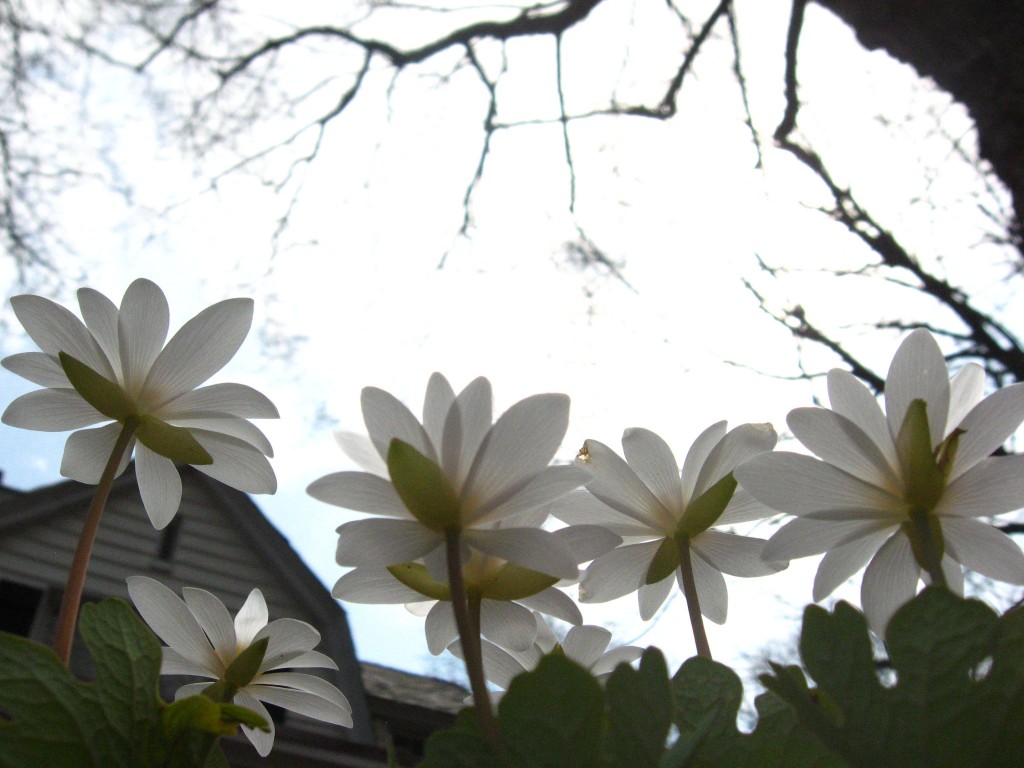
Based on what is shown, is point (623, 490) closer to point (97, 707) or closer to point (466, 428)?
point (466, 428)

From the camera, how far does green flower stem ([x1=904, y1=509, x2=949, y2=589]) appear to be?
362 millimetres

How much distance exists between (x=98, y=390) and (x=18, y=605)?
23.6 ft

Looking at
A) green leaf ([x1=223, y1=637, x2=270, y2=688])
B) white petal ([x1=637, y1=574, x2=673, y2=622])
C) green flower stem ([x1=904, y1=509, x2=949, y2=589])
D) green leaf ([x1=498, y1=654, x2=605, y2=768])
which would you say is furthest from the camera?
white petal ([x1=637, y1=574, x2=673, y2=622])

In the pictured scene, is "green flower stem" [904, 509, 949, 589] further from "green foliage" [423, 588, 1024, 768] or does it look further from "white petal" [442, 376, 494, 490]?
"white petal" [442, 376, 494, 490]

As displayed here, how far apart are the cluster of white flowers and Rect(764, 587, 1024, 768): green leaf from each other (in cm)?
7

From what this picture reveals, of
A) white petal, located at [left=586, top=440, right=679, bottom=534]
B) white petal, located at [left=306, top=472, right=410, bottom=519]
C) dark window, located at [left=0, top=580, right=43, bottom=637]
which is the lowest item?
white petal, located at [left=306, top=472, right=410, bottom=519]

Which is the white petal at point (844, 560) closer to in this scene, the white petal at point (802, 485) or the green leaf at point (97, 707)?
the white petal at point (802, 485)

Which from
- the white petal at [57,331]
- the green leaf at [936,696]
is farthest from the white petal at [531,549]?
the white petal at [57,331]

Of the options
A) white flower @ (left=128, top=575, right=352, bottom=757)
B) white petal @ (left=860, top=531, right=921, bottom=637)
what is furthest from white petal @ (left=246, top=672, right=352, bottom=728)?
white petal @ (left=860, top=531, right=921, bottom=637)

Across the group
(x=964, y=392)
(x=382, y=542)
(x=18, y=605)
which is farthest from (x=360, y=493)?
(x=18, y=605)

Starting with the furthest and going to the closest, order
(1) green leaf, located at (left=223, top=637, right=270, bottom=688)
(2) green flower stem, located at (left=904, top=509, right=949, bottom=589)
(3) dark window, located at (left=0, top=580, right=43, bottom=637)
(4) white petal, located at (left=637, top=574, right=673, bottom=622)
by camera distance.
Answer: (3) dark window, located at (left=0, top=580, right=43, bottom=637), (4) white petal, located at (left=637, top=574, right=673, bottom=622), (1) green leaf, located at (left=223, top=637, right=270, bottom=688), (2) green flower stem, located at (left=904, top=509, right=949, bottom=589)

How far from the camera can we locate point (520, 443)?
0.39m

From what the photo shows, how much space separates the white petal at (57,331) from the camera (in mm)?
501

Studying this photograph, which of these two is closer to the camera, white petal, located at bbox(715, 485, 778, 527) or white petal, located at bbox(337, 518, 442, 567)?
white petal, located at bbox(337, 518, 442, 567)
